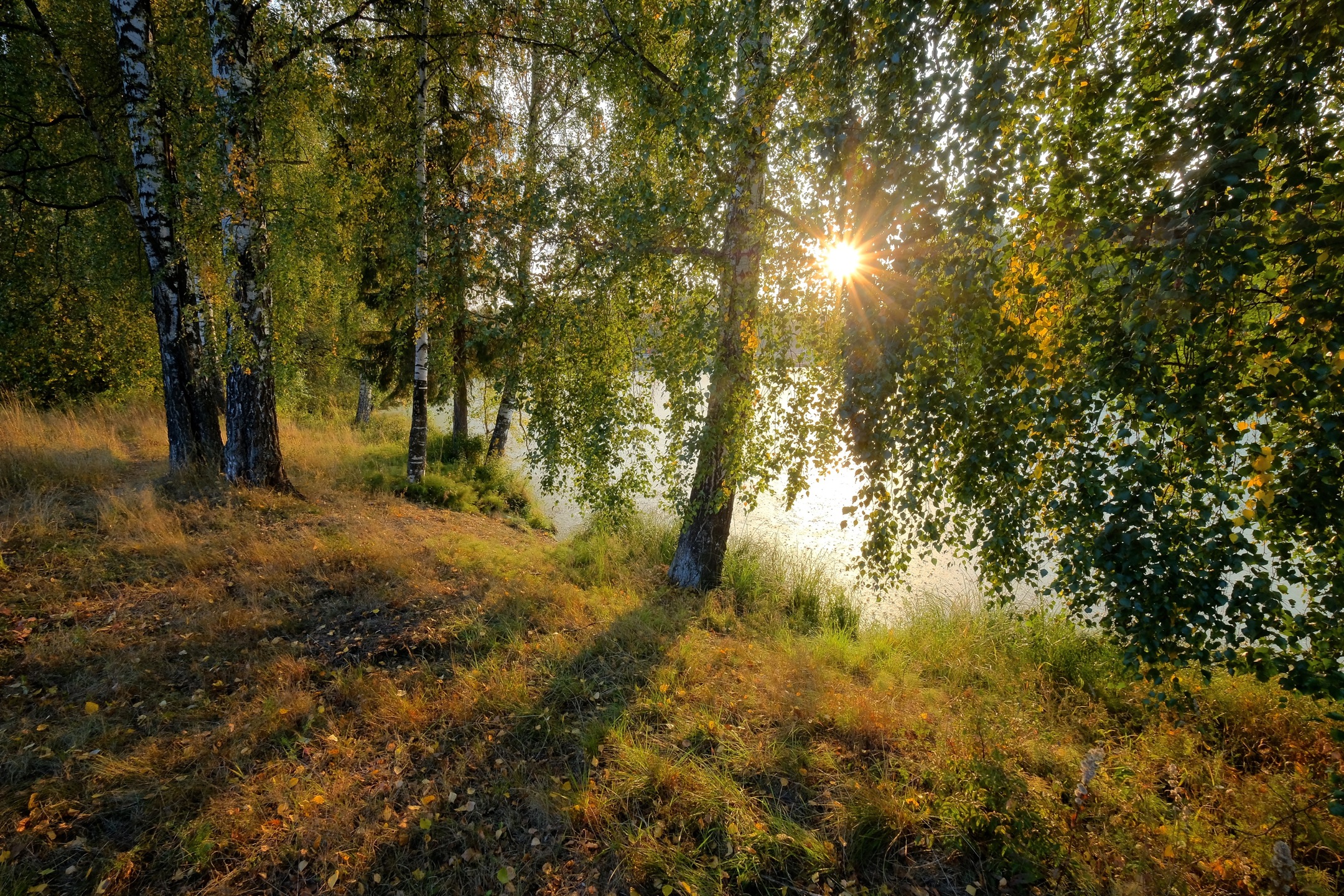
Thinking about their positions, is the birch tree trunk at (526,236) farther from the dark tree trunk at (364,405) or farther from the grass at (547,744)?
the dark tree trunk at (364,405)

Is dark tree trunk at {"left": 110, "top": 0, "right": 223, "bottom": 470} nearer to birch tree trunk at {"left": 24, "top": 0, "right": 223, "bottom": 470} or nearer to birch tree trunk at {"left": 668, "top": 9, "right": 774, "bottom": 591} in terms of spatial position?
birch tree trunk at {"left": 24, "top": 0, "right": 223, "bottom": 470}

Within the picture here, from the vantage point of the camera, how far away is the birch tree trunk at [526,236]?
479 cm

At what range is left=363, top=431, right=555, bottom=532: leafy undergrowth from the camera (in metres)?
9.42

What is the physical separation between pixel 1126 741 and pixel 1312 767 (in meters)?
0.98

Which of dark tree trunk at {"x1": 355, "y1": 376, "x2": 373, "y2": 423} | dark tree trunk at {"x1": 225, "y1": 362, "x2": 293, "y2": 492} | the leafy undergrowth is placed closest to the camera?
dark tree trunk at {"x1": 225, "y1": 362, "x2": 293, "y2": 492}

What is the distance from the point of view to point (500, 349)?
498 cm

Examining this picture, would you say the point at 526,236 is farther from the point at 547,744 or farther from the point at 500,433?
the point at 500,433

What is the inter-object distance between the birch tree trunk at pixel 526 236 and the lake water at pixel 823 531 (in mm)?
772

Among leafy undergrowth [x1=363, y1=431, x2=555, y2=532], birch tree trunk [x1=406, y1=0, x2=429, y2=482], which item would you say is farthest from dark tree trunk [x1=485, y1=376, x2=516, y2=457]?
birch tree trunk [x1=406, y1=0, x2=429, y2=482]

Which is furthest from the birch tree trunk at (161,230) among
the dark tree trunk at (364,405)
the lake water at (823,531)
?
the dark tree trunk at (364,405)

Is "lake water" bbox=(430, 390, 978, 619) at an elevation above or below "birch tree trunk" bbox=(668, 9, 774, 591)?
below

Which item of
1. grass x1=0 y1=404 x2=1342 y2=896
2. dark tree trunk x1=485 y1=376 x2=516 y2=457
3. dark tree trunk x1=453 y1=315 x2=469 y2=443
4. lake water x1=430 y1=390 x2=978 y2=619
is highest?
dark tree trunk x1=453 y1=315 x2=469 y2=443

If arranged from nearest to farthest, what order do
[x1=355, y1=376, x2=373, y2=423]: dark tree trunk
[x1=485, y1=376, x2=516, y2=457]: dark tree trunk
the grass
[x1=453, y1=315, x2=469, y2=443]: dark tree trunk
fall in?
the grass → [x1=453, y1=315, x2=469, y2=443]: dark tree trunk → [x1=485, y1=376, x2=516, y2=457]: dark tree trunk → [x1=355, y1=376, x2=373, y2=423]: dark tree trunk

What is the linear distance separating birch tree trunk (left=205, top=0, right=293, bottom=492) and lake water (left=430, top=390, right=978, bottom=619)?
327 centimetres
